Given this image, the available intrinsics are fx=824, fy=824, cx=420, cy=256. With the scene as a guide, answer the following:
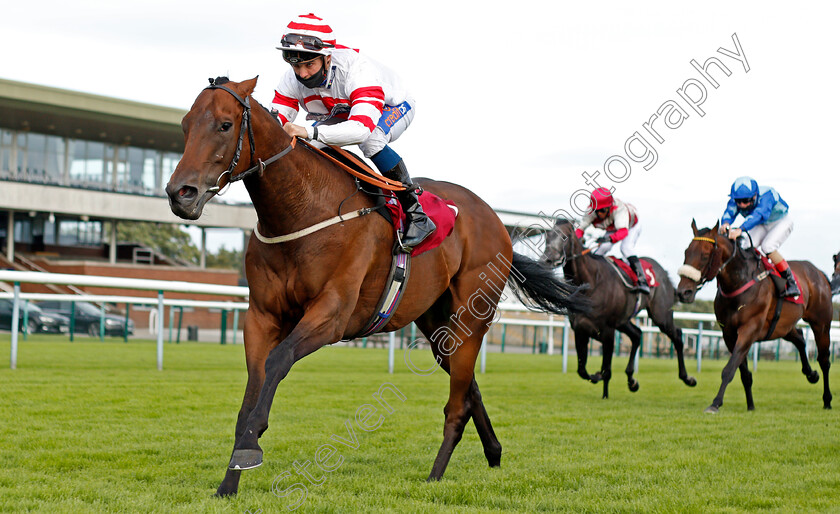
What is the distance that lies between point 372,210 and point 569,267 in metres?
5.99

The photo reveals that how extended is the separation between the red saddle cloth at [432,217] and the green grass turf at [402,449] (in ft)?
4.08

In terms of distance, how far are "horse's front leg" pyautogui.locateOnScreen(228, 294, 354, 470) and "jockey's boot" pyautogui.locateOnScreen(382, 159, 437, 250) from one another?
2.11 ft

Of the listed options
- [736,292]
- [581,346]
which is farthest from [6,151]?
[736,292]

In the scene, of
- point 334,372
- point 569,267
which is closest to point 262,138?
point 569,267

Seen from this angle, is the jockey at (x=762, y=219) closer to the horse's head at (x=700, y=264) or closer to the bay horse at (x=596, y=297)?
the horse's head at (x=700, y=264)

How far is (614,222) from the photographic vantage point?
1042cm

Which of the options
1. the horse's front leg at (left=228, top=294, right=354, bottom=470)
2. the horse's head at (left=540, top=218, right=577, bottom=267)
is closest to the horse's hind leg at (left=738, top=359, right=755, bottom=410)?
the horse's head at (left=540, top=218, right=577, bottom=267)

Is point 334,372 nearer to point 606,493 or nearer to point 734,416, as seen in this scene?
point 734,416

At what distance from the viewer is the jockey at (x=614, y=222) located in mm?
10094

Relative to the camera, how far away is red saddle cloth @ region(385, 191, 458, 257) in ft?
14.1

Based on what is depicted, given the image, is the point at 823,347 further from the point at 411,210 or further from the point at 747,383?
the point at 411,210

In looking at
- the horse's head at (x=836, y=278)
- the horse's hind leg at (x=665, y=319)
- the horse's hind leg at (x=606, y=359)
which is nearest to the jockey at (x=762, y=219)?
the horse's head at (x=836, y=278)

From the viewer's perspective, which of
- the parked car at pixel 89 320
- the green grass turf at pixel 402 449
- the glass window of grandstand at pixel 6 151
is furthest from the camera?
the glass window of grandstand at pixel 6 151

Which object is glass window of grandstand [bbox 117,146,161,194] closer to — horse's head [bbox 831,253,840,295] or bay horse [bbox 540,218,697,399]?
bay horse [bbox 540,218,697,399]
